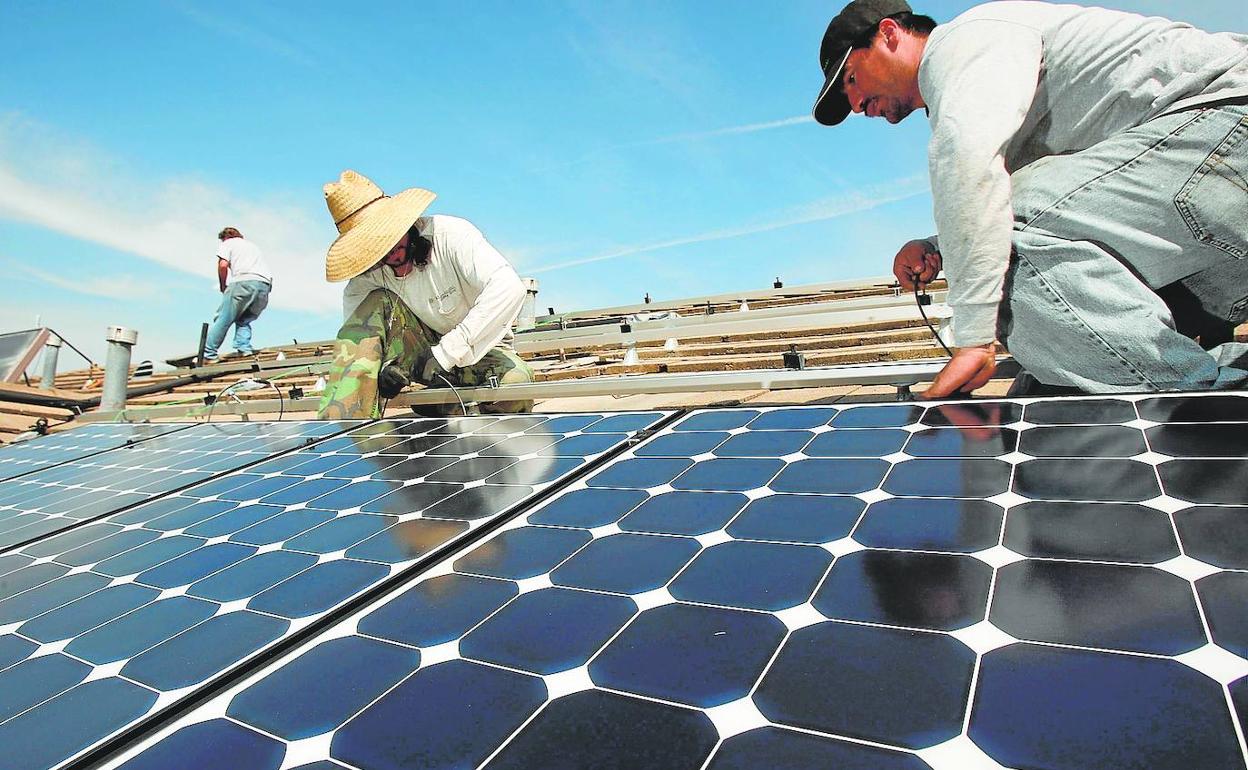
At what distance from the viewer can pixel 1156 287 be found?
206 cm

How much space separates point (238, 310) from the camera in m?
9.23

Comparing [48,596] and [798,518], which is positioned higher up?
[798,518]

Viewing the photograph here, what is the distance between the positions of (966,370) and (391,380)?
3518 millimetres

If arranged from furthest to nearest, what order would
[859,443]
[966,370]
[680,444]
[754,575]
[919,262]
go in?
[919,262], [966,370], [680,444], [859,443], [754,575]

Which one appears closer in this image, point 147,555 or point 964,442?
point 964,442

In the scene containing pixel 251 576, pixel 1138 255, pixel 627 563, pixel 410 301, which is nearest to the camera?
pixel 627 563

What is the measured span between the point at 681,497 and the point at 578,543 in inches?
10.4

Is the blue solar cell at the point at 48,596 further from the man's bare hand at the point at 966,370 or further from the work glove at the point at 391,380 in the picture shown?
the work glove at the point at 391,380

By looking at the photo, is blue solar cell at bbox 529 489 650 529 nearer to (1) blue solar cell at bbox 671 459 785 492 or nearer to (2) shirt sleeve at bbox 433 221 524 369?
(1) blue solar cell at bbox 671 459 785 492

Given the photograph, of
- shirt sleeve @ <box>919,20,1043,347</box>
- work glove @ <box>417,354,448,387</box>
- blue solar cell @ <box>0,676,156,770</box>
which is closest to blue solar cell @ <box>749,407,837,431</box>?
shirt sleeve @ <box>919,20,1043,347</box>

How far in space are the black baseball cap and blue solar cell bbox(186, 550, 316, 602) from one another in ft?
8.34

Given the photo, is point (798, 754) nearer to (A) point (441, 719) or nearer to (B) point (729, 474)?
(A) point (441, 719)

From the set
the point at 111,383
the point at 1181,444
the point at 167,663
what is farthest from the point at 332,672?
the point at 111,383

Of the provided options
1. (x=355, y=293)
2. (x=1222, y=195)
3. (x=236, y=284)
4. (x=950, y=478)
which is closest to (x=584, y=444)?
(x=950, y=478)
